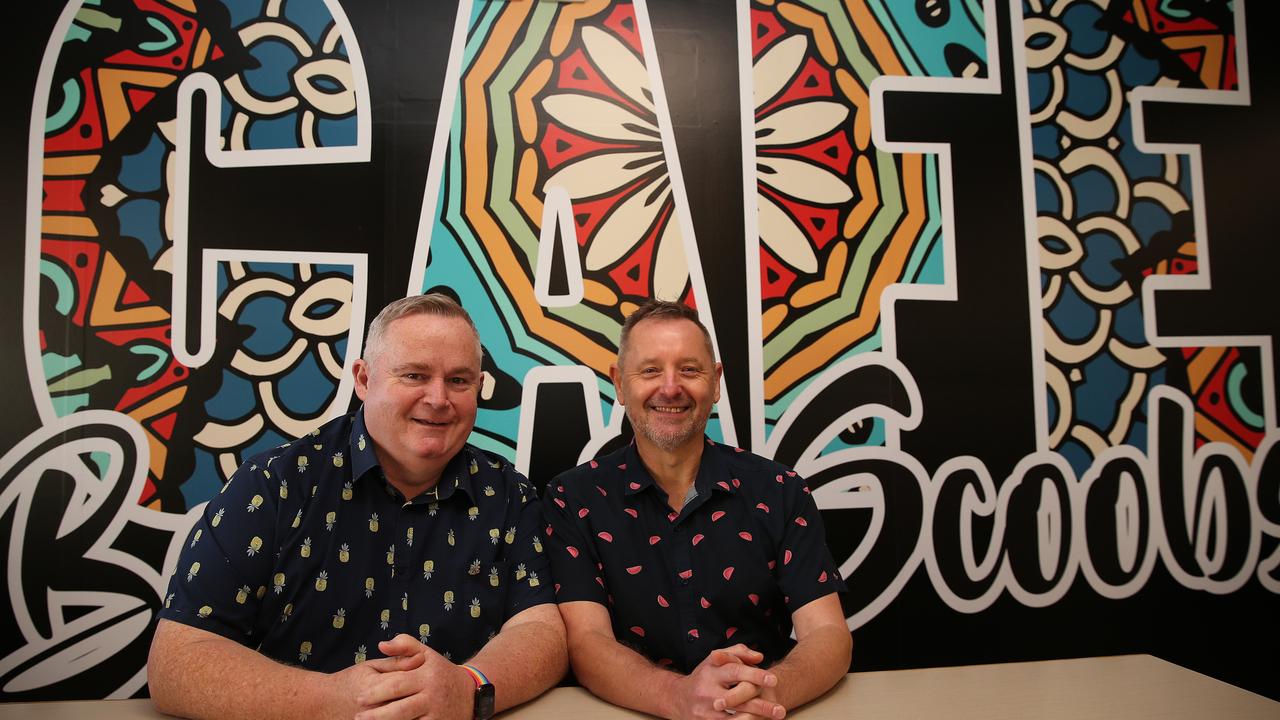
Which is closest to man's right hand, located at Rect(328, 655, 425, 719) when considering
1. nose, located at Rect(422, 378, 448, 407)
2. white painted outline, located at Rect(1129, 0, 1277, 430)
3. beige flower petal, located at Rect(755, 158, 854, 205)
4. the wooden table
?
the wooden table

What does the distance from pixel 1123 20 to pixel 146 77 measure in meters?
3.77

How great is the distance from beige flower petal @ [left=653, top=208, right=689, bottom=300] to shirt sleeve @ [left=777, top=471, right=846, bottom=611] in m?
0.97

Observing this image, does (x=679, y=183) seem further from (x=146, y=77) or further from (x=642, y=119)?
(x=146, y=77)

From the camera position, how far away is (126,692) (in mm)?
2482

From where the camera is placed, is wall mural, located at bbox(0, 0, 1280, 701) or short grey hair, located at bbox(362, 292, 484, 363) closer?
short grey hair, located at bbox(362, 292, 484, 363)

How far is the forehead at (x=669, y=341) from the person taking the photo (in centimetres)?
203

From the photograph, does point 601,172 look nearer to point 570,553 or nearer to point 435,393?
point 435,393

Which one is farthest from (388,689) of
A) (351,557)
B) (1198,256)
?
(1198,256)

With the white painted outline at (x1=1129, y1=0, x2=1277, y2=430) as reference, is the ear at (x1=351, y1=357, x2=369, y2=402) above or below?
below

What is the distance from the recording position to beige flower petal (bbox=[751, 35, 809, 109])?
112 inches

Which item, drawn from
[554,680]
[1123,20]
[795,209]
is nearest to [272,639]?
[554,680]

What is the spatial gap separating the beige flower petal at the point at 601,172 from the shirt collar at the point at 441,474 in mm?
1226

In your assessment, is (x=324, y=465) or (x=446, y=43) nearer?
(x=324, y=465)

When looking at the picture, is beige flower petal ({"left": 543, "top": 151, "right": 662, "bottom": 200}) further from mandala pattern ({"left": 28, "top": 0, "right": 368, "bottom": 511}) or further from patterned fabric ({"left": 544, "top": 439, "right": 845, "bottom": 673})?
patterned fabric ({"left": 544, "top": 439, "right": 845, "bottom": 673})
